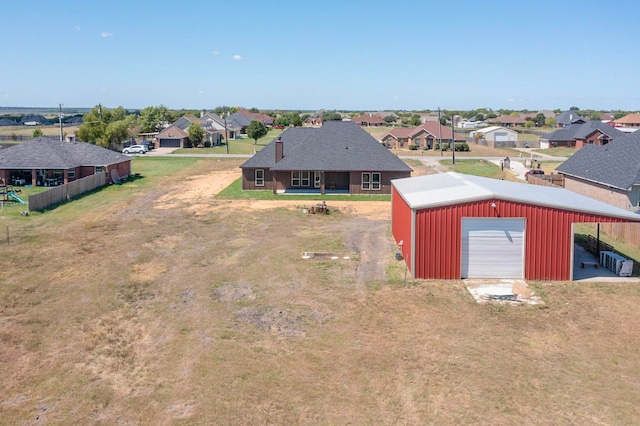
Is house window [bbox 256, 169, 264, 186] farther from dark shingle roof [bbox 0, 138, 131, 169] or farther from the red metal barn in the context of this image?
the red metal barn

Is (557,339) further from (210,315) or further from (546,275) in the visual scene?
(210,315)

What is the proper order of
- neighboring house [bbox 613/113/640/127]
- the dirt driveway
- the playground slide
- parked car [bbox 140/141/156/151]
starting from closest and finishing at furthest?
1. the dirt driveway
2. the playground slide
3. parked car [bbox 140/141/156/151]
4. neighboring house [bbox 613/113/640/127]

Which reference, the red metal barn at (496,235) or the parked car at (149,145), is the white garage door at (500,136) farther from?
the red metal barn at (496,235)

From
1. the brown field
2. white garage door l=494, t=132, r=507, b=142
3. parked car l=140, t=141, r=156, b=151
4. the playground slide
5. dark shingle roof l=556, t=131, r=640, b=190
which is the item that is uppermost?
white garage door l=494, t=132, r=507, b=142

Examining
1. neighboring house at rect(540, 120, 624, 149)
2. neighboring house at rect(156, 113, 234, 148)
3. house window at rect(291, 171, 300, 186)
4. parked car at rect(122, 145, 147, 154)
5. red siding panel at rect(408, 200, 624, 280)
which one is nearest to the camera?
red siding panel at rect(408, 200, 624, 280)

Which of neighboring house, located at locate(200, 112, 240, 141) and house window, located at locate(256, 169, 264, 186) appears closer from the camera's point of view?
house window, located at locate(256, 169, 264, 186)

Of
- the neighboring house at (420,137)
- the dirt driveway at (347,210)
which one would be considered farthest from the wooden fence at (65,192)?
the neighboring house at (420,137)

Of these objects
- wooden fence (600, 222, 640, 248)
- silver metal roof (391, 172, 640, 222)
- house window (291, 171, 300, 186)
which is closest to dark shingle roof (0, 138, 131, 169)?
house window (291, 171, 300, 186)
